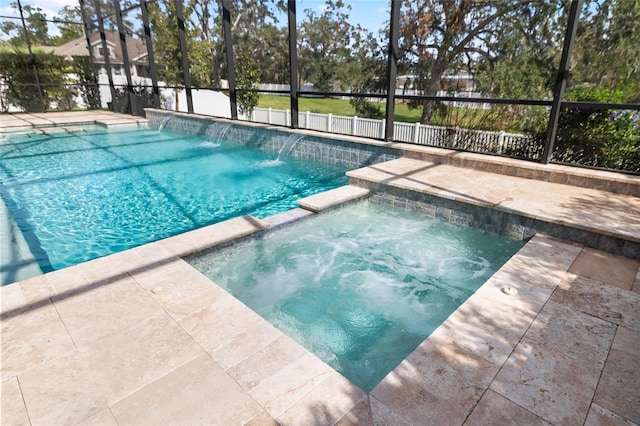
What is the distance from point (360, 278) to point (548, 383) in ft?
5.71

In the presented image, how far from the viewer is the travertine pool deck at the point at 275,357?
1616 mm

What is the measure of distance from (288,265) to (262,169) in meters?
4.01

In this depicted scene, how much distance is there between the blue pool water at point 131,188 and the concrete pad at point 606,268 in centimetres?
349

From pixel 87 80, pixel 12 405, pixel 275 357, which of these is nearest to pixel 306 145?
pixel 275 357

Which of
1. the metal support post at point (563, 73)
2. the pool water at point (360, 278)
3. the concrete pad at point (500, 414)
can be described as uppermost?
the metal support post at point (563, 73)

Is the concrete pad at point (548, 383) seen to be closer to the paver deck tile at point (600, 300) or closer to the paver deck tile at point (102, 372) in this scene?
the paver deck tile at point (600, 300)

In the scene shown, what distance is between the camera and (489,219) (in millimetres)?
3975

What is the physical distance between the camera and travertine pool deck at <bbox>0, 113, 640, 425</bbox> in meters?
1.62

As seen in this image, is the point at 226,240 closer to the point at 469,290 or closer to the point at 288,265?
the point at 288,265

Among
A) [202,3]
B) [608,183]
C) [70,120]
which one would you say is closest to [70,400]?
[608,183]

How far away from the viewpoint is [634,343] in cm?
205

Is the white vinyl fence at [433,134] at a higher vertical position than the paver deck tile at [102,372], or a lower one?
higher

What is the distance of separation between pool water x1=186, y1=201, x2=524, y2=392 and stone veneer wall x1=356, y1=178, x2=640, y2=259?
0.34 feet

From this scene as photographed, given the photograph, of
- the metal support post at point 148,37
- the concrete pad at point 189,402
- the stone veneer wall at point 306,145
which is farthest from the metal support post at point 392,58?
the metal support post at point 148,37
